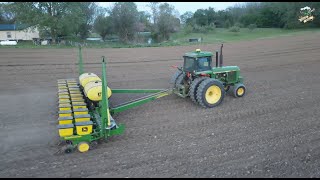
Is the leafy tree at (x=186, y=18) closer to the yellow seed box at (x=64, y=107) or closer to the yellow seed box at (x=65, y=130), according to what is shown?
the yellow seed box at (x=64, y=107)

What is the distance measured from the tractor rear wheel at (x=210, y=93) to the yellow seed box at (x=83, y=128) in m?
3.49

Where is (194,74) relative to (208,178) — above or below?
above

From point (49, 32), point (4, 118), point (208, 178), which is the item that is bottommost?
point (208, 178)

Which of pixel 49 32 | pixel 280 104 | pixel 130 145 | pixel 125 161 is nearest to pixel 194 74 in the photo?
pixel 280 104

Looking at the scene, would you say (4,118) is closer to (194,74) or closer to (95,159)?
(95,159)

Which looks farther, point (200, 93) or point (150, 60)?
point (150, 60)

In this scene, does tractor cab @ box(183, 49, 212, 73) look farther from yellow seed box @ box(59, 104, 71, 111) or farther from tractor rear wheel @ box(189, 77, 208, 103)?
yellow seed box @ box(59, 104, 71, 111)

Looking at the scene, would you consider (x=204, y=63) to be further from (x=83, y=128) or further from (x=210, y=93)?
(x=83, y=128)

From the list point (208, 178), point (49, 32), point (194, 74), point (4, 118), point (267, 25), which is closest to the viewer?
point (208, 178)

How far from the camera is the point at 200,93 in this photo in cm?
801

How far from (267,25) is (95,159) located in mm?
39487

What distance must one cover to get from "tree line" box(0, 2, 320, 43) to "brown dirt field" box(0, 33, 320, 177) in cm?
1622

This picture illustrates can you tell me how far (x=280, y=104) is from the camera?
862 cm

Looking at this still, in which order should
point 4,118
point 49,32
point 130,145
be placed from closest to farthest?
point 130,145 < point 4,118 < point 49,32
